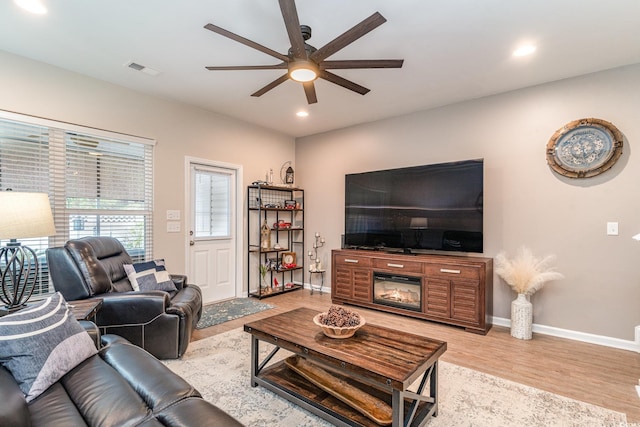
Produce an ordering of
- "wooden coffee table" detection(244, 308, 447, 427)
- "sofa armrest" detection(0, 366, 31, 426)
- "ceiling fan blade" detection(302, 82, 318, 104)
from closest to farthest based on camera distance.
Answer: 1. "sofa armrest" detection(0, 366, 31, 426)
2. "wooden coffee table" detection(244, 308, 447, 427)
3. "ceiling fan blade" detection(302, 82, 318, 104)

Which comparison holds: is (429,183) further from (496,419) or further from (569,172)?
(496,419)

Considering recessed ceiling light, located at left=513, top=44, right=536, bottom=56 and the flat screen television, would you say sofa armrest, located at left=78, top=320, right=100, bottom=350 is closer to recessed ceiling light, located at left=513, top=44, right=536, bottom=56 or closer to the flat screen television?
the flat screen television

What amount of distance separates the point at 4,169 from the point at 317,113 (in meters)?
3.48

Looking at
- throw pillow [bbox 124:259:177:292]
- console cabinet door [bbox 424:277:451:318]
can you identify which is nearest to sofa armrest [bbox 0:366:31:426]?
throw pillow [bbox 124:259:177:292]

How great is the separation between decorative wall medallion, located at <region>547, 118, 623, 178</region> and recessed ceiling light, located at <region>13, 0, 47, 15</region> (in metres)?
4.75

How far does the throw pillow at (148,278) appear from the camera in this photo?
3.16 meters

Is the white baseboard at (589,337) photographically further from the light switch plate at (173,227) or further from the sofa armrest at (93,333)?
the light switch plate at (173,227)

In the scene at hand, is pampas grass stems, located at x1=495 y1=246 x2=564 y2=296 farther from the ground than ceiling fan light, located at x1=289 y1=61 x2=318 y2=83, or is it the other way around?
ceiling fan light, located at x1=289 y1=61 x2=318 y2=83

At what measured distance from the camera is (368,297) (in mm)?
4371

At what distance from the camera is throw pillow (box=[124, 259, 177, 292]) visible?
3156mm

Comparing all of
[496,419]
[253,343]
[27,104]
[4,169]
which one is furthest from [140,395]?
[27,104]

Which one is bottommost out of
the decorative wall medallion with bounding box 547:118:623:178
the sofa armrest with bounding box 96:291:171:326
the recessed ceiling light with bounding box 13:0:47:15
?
the sofa armrest with bounding box 96:291:171:326

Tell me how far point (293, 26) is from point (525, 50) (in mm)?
2239

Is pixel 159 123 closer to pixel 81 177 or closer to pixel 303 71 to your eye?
pixel 81 177
